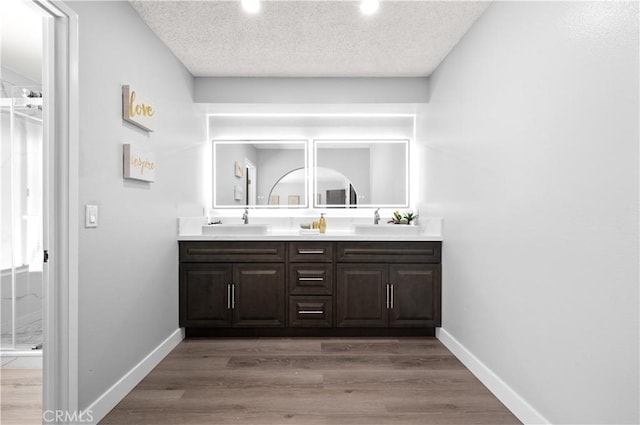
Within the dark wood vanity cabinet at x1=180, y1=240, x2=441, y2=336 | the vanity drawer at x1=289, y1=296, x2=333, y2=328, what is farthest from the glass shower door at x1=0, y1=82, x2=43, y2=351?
the vanity drawer at x1=289, y1=296, x2=333, y2=328

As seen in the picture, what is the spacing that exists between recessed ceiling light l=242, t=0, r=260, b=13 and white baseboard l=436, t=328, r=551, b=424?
9.15ft

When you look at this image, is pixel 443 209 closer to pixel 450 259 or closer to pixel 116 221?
pixel 450 259

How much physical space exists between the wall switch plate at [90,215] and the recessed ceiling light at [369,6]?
79.4 inches

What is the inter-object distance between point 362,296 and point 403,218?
1024mm

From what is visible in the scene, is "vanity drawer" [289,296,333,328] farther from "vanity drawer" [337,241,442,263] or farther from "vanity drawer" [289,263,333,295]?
"vanity drawer" [337,241,442,263]

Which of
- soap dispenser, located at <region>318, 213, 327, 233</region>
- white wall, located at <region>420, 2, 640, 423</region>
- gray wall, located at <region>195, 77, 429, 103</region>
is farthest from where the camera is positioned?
soap dispenser, located at <region>318, 213, 327, 233</region>

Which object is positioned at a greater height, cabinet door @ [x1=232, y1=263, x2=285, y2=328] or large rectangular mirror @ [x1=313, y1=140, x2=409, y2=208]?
large rectangular mirror @ [x1=313, y1=140, x2=409, y2=208]

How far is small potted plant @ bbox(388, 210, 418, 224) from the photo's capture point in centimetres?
362

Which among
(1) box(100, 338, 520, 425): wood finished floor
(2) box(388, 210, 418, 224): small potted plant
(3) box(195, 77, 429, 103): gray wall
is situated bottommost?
(1) box(100, 338, 520, 425): wood finished floor

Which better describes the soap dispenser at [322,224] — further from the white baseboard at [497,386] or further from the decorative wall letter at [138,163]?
the decorative wall letter at [138,163]

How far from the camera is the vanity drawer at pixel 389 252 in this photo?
318cm

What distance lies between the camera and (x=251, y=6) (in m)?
2.31

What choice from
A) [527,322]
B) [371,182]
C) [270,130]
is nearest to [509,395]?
[527,322]

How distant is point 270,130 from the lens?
3.87m
